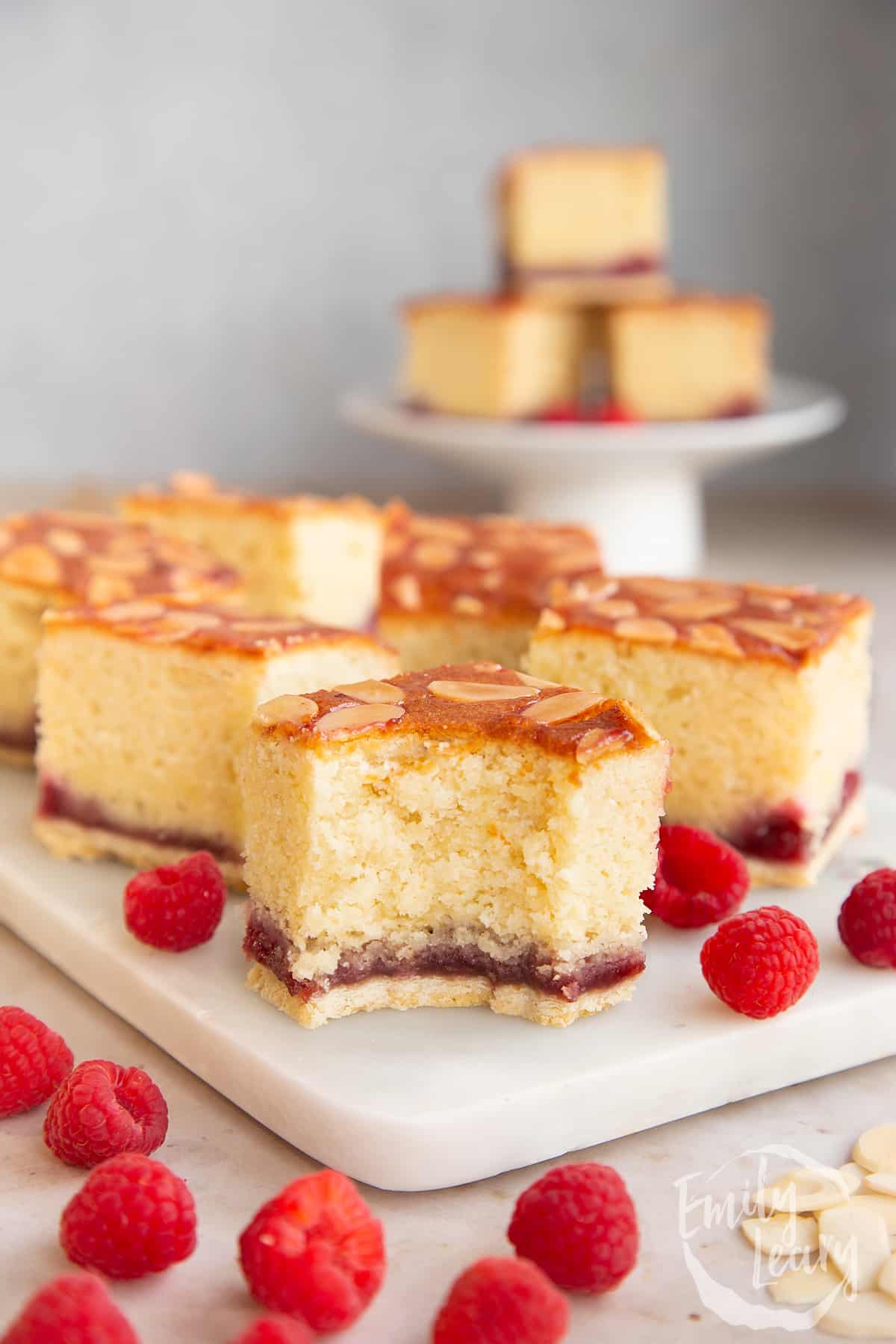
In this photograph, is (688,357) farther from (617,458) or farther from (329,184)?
(329,184)

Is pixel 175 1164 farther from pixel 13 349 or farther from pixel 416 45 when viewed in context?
pixel 416 45

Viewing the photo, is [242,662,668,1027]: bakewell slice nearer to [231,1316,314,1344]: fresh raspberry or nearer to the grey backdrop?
[231,1316,314,1344]: fresh raspberry

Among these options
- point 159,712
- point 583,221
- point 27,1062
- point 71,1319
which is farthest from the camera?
point 583,221

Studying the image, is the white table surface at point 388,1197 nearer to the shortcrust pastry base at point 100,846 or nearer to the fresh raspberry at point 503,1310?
the fresh raspberry at point 503,1310

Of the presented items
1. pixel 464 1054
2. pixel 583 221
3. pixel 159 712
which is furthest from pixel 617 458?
pixel 464 1054

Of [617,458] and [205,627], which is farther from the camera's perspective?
[617,458]

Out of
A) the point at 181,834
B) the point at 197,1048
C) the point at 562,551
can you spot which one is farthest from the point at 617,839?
the point at 562,551

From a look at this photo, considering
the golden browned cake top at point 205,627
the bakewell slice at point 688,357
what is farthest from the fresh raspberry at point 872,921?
the bakewell slice at point 688,357
